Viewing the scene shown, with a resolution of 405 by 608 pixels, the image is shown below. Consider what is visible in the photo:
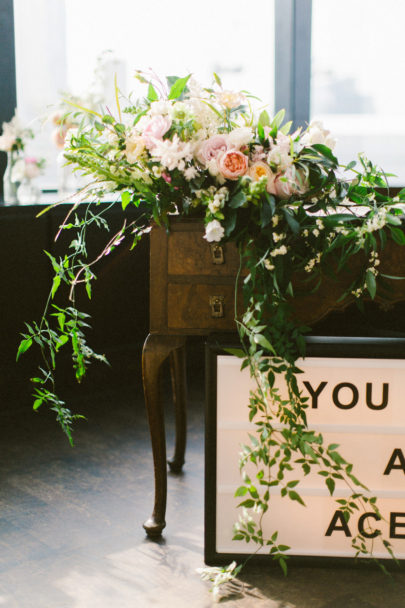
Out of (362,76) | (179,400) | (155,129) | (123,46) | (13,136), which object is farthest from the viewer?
(362,76)

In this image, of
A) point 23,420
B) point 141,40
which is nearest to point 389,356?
point 23,420

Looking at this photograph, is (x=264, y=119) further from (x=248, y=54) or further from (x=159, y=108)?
(x=248, y=54)

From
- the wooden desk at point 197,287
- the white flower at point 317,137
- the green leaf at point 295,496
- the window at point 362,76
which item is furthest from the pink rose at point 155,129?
the window at point 362,76

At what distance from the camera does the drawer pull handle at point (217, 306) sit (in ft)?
6.10

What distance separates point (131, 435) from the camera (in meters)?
2.83

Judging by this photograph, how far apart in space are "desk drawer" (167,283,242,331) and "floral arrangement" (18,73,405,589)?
3.0 inches

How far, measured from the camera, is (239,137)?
66.6 inches

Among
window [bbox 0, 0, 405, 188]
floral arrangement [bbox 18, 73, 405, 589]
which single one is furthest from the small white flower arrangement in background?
floral arrangement [bbox 18, 73, 405, 589]

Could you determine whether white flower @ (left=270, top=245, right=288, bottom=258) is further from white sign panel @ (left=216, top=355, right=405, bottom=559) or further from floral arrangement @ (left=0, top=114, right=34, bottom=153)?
floral arrangement @ (left=0, top=114, right=34, bottom=153)

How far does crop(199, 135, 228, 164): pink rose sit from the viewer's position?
1713 mm

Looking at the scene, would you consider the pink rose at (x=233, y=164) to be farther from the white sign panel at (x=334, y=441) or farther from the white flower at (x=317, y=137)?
the white sign panel at (x=334, y=441)

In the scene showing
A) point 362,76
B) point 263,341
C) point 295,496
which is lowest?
point 295,496

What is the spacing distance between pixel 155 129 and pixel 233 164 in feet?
0.68

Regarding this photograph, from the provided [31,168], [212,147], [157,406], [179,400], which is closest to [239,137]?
[212,147]
